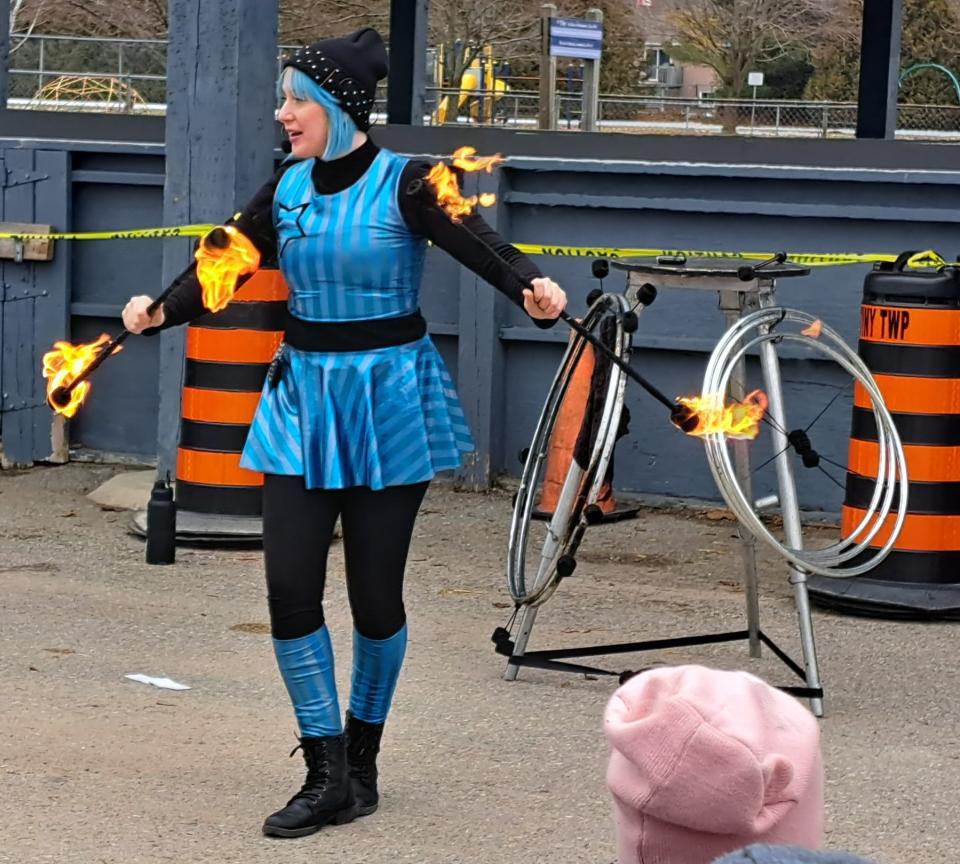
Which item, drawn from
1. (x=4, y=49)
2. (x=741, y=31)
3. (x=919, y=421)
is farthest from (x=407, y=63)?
(x=741, y=31)

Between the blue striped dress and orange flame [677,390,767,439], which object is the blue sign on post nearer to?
orange flame [677,390,767,439]

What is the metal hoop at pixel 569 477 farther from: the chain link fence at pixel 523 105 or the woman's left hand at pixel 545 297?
the chain link fence at pixel 523 105

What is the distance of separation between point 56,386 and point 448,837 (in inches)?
64.2

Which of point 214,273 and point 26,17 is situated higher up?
point 26,17

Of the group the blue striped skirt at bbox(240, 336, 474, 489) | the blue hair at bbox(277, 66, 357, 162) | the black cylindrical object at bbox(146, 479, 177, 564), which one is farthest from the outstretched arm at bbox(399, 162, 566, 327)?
the black cylindrical object at bbox(146, 479, 177, 564)

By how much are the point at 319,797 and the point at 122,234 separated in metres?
5.28

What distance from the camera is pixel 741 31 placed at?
37531 mm

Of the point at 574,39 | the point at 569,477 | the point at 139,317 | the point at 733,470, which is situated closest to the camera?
the point at 139,317

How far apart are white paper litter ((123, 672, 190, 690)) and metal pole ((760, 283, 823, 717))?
80.8 inches

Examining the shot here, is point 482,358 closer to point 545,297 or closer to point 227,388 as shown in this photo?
point 227,388

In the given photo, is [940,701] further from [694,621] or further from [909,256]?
[909,256]

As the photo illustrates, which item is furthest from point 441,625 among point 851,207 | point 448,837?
point 851,207

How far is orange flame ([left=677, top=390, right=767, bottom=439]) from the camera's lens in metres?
5.36


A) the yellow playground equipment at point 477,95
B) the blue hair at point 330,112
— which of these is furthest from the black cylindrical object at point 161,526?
the yellow playground equipment at point 477,95
